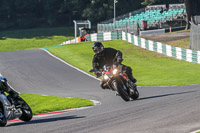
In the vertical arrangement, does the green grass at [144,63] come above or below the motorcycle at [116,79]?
below

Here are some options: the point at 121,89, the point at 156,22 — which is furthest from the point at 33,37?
the point at 121,89

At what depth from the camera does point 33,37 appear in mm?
77688

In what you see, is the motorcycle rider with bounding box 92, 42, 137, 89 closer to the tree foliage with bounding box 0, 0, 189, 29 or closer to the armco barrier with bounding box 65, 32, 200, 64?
the armco barrier with bounding box 65, 32, 200, 64

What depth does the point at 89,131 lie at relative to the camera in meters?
8.94

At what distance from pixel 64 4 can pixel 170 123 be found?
7923 cm

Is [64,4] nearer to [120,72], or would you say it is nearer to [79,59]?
[79,59]

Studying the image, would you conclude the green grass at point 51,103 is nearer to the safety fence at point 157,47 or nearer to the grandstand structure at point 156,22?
the safety fence at point 157,47

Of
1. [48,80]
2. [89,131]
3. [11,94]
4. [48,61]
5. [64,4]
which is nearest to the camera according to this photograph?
[89,131]

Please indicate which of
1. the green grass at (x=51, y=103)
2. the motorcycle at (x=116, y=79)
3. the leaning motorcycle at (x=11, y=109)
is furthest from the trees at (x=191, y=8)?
the leaning motorcycle at (x=11, y=109)

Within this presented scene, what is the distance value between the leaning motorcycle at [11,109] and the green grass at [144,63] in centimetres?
1347

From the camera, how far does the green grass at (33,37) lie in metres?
73.6

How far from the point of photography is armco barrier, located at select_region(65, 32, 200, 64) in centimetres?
3559

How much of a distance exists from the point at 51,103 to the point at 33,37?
202ft

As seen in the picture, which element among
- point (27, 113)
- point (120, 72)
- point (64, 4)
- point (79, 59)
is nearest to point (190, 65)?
point (79, 59)
